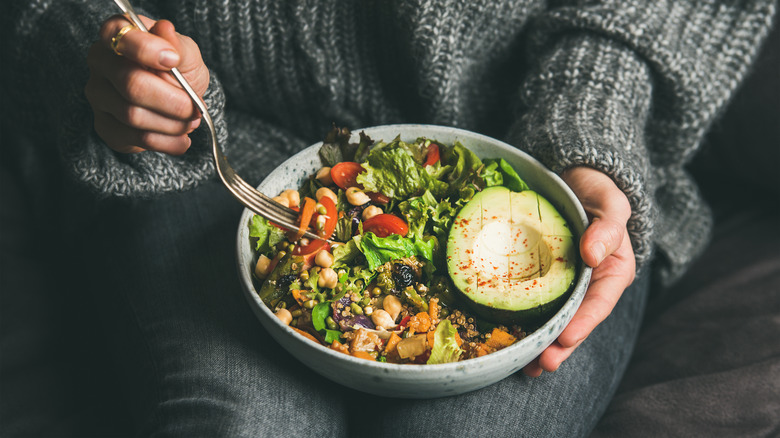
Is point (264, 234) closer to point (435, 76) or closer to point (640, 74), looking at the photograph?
point (435, 76)

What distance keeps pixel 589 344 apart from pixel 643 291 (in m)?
0.30

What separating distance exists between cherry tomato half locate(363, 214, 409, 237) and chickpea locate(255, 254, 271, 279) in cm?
17

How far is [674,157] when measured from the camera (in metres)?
1.40

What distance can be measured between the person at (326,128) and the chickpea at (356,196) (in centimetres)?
28

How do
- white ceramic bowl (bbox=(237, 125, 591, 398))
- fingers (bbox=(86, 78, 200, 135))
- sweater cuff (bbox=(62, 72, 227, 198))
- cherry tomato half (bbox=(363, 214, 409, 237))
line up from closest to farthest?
white ceramic bowl (bbox=(237, 125, 591, 398)) < fingers (bbox=(86, 78, 200, 135)) < cherry tomato half (bbox=(363, 214, 409, 237)) < sweater cuff (bbox=(62, 72, 227, 198))

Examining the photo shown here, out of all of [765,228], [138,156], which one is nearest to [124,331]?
[138,156]

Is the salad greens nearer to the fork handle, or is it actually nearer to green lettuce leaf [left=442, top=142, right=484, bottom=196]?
green lettuce leaf [left=442, top=142, right=484, bottom=196]

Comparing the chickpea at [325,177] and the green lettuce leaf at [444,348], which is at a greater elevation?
the chickpea at [325,177]

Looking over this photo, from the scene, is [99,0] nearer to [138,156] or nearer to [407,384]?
[138,156]

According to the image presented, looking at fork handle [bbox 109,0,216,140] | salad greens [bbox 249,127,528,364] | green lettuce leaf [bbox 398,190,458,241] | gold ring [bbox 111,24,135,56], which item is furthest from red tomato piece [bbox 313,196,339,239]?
gold ring [bbox 111,24,135,56]

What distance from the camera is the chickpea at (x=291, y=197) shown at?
1.04 metres

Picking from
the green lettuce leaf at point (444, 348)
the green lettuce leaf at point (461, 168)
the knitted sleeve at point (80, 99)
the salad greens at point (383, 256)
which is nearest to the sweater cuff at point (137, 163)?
the knitted sleeve at point (80, 99)

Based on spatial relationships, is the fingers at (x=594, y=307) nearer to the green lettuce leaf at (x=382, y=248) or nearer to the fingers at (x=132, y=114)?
the green lettuce leaf at (x=382, y=248)

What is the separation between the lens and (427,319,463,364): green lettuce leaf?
0.88 meters
